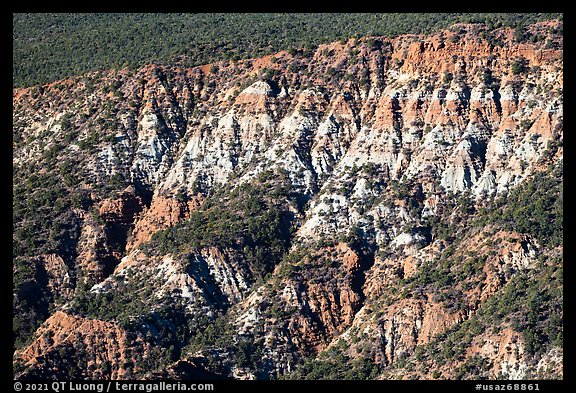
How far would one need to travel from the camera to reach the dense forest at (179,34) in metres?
131

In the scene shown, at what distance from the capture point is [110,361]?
106688mm

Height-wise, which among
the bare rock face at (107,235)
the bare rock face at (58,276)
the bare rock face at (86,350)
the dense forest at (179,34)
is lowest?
the bare rock face at (86,350)

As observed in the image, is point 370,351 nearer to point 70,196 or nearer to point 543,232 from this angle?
point 543,232

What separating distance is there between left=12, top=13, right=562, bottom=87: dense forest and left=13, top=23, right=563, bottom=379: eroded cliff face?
12.0ft

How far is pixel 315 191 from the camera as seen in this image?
390 feet

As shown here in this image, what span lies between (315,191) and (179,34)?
3231 cm

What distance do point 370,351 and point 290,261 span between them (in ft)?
35.8

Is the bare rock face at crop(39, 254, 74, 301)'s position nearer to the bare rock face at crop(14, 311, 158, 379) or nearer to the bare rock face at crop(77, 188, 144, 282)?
the bare rock face at crop(77, 188, 144, 282)

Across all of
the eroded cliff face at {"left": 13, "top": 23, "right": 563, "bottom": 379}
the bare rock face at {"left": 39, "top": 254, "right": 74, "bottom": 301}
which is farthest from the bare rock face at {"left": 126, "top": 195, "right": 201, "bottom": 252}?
the bare rock face at {"left": 39, "top": 254, "right": 74, "bottom": 301}

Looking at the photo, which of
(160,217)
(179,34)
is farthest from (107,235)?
(179,34)

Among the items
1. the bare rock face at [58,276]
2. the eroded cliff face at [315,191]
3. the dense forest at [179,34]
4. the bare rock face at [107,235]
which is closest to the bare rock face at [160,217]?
the eroded cliff face at [315,191]

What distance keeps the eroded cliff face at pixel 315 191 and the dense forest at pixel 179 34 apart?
144 inches

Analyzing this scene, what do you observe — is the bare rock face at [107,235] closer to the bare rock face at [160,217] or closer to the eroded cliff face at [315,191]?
the eroded cliff face at [315,191]

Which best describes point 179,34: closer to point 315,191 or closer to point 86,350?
point 315,191
